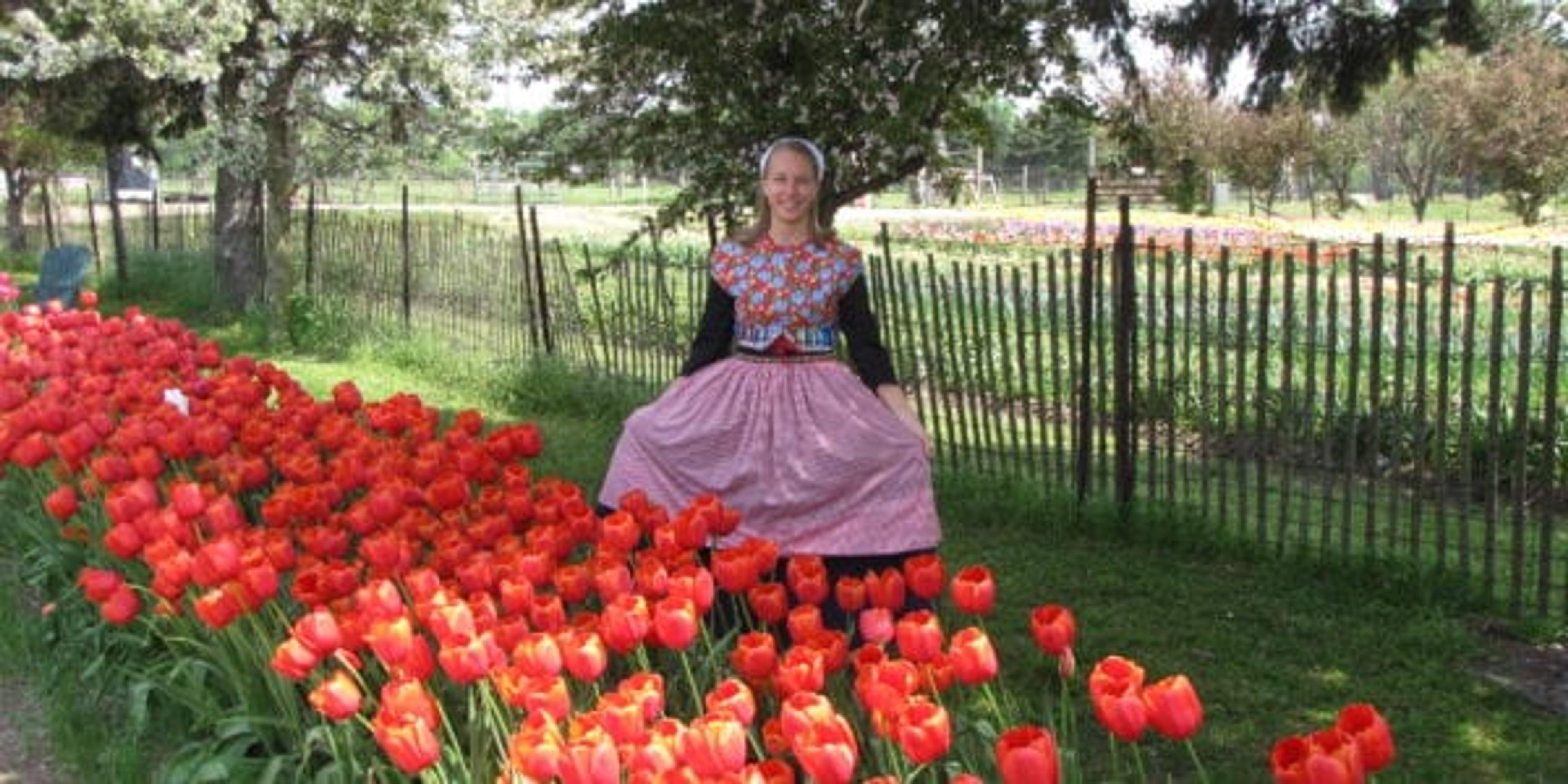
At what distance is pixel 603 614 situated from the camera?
2414 millimetres

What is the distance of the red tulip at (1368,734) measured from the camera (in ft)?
5.42

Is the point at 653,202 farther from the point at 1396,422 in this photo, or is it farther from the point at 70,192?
the point at 70,192

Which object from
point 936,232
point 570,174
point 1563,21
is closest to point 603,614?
point 570,174

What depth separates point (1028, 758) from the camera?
1673mm

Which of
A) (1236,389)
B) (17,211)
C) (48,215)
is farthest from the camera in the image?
(17,211)

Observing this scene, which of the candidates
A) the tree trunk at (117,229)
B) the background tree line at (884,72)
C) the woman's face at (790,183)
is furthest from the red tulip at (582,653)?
the tree trunk at (117,229)

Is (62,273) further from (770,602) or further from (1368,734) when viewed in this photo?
(1368,734)

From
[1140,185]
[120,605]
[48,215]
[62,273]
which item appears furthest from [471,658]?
[48,215]

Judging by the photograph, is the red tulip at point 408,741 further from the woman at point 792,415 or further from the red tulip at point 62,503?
the red tulip at point 62,503

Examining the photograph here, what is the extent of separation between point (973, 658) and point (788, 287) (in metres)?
2.09

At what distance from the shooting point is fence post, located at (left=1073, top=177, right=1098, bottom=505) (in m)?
6.27

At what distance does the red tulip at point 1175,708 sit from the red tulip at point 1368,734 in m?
0.17

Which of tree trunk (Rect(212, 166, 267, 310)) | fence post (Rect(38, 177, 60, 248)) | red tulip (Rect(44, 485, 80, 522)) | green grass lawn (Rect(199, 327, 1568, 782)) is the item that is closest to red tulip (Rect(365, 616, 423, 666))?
green grass lawn (Rect(199, 327, 1568, 782))

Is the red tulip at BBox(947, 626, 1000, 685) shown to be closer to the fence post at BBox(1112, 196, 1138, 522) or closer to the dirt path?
the dirt path
